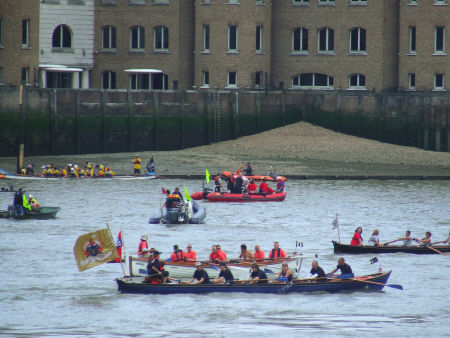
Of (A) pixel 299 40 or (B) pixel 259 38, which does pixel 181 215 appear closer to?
(B) pixel 259 38

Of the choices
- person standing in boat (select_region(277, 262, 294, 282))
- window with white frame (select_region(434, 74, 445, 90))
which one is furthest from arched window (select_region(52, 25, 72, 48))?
person standing in boat (select_region(277, 262, 294, 282))

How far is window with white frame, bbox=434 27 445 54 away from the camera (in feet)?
272

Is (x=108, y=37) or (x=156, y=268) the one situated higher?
(x=108, y=37)

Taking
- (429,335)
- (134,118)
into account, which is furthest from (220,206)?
(429,335)

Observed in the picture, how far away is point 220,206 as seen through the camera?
6369cm

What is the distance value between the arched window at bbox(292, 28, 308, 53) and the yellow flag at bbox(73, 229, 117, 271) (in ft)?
159

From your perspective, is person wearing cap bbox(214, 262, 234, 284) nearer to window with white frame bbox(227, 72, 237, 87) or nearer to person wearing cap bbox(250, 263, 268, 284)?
person wearing cap bbox(250, 263, 268, 284)

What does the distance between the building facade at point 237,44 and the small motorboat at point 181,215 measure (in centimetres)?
2943

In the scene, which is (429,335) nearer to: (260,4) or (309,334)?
(309,334)

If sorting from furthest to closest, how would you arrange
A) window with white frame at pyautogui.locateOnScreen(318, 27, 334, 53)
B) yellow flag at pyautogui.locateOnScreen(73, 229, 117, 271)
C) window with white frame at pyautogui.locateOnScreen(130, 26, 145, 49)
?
window with white frame at pyautogui.locateOnScreen(130, 26, 145, 49) < window with white frame at pyautogui.locateOnScreen(318, 27, 334, 53) < yellow flag at pyautogui.locateOnScreen(73, 229, 117, 271)

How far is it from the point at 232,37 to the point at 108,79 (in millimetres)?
10485

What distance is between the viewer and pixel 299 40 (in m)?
86.5

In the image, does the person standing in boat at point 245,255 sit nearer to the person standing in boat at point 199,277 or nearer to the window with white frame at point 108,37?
the person standing in boat at point 199,277

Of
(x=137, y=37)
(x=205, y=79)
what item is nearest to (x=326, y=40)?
(x=205, y=79)
